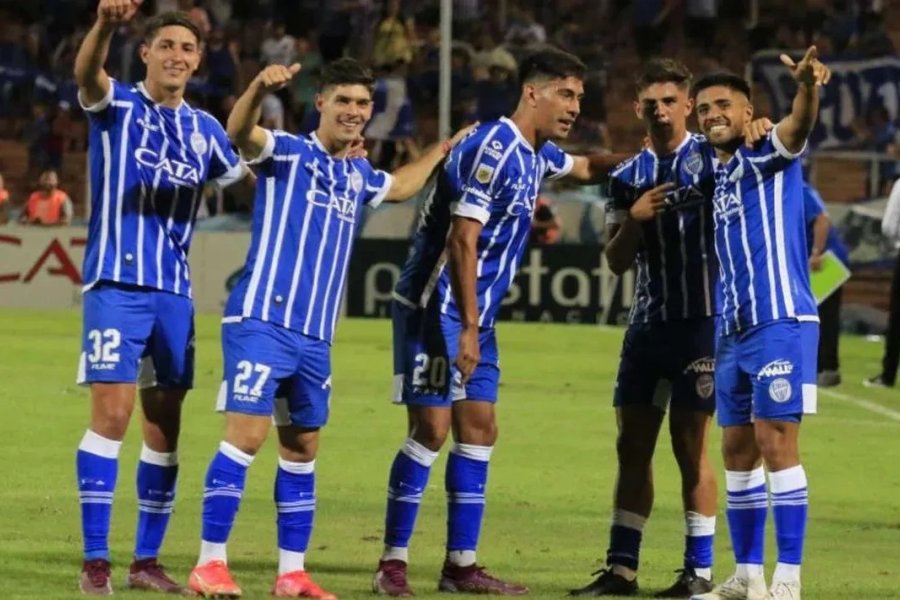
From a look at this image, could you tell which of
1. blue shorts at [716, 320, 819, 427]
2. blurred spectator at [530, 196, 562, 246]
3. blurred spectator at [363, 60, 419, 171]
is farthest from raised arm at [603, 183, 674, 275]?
blurred spectator at [363, 60, 419, 171]

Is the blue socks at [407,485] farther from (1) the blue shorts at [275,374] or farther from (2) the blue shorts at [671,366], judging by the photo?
(2) the blue shorts at [671,366]

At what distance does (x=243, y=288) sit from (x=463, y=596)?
1563 millimetres

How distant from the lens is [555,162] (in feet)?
30.8

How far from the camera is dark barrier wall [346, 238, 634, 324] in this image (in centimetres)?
2628

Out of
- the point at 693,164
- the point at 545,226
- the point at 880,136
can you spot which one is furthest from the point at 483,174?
the point at 880,136

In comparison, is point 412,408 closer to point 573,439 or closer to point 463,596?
point 463,596

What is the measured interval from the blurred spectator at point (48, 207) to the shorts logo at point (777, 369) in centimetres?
2032

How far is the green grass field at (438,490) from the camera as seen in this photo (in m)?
9.24

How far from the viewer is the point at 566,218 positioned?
27.3 meters

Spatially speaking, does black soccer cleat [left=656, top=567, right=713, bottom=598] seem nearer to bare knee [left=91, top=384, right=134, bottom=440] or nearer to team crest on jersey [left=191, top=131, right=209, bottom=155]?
bare knee [left=91, top=384, right=134, bottom=440]

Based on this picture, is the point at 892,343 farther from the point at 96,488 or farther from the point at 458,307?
the point at 96,488

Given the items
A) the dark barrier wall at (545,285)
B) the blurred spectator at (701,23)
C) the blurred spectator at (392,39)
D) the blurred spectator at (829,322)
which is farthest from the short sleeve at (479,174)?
the blurred spectator at (701,23)

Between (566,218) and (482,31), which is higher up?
(482,31)

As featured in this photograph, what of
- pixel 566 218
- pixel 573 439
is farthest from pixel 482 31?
pixel 573 439
